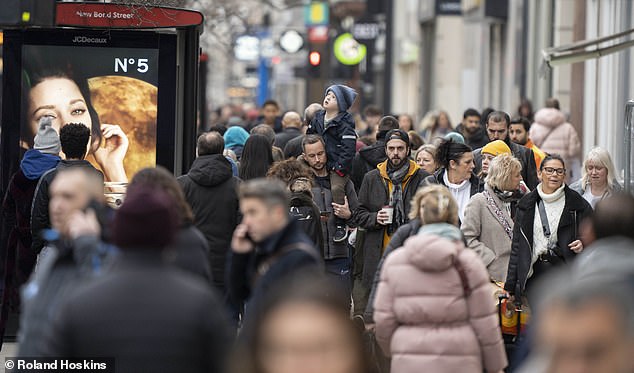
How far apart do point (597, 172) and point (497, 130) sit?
11.4 feet

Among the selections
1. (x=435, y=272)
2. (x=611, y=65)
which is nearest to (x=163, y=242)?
(x=435, y=272)

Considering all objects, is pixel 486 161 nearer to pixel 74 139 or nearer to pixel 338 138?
pixel 338 138

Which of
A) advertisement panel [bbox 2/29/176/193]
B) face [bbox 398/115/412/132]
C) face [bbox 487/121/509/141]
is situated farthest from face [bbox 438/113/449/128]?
advertisement panel [bbox 2/29/176/193]

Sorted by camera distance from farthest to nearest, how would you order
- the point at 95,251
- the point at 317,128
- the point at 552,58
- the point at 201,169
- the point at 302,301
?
the point at 552,58, the point at 317,128, the point at 201,169, the point at 95,251, the point at 302,301

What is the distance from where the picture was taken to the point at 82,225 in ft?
21.3

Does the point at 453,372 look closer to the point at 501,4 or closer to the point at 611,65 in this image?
the point at 611,65

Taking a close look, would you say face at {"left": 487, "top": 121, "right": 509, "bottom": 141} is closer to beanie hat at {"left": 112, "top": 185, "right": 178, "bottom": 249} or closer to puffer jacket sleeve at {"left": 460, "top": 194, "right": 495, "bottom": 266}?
puffer jacket sleeve at {"left": 460, "top": 194, "right": 495, "bottom": 266}

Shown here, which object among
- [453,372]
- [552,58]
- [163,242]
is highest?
[552,58]

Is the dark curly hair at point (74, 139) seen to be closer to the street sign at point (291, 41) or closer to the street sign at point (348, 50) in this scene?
the street sign at point (348, 50)

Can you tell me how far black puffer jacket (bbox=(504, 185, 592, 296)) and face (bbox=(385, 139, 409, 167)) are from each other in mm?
1267

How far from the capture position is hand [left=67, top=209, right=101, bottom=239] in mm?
6453

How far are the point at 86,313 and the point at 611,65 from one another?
18414 millimetres

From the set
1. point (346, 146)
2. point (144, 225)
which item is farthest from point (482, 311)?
point (346, 146)

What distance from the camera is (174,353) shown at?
5.42 meters
